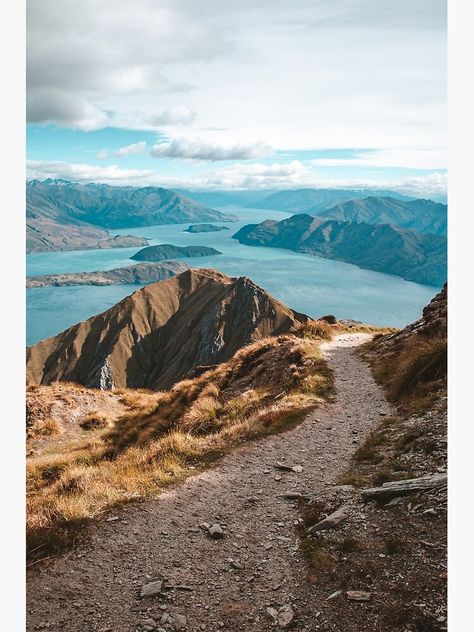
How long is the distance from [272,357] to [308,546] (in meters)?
18.5

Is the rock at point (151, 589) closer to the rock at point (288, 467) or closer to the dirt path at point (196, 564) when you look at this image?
the dirt path at point (196, 564)

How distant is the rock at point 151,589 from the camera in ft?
22.5

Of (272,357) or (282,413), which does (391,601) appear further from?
(272,357)

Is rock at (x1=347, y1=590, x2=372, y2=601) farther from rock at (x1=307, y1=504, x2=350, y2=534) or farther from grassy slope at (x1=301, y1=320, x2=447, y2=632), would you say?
rock at (x1=307, y1=504, x2=350, y2=534)

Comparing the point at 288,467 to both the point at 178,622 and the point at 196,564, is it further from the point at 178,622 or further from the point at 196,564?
the point at 178,622

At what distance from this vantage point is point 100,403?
27375mm

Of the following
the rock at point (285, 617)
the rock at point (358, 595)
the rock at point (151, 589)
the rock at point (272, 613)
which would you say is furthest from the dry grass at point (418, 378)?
the rock at point (151, 589)

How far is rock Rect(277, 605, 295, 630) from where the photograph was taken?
613cm

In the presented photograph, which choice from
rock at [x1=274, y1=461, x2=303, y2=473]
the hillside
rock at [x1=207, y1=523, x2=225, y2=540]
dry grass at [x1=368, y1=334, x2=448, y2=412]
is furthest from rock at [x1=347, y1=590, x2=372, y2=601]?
dry grass at [x1=368, y1=334, x2=448, y2=412]

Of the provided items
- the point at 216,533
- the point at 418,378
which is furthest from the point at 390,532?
the point at 418,378

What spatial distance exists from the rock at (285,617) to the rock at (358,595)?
0.88 meters
